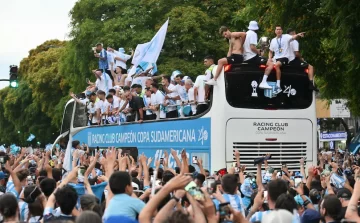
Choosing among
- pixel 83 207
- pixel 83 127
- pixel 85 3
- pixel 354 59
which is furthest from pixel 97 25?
pixel 83 207

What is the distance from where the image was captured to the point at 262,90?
725 inches

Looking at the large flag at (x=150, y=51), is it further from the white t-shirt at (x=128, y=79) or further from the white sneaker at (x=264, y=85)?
the white sneaker at (x=264, y=85)

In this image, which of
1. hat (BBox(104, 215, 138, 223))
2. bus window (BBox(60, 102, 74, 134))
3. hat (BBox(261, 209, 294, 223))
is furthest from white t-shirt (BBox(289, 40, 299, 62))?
hat (BBox(261, 209, 294, 223))

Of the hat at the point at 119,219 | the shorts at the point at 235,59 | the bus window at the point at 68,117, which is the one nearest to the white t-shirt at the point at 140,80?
the bus window at the point at 68,117

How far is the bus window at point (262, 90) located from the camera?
1814cm

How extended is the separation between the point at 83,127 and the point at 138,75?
116 inches

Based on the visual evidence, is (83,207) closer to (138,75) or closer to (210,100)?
(210,100)

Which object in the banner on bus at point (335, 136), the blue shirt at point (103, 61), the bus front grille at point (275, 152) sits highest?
the blue shirt at point (103, 61)

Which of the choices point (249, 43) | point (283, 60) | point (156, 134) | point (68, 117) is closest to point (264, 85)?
point (283, 60)

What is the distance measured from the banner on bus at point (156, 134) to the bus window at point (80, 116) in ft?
1.88

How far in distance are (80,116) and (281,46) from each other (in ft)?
32.9

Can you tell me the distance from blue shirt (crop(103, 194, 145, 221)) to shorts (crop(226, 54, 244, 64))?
10.6 m

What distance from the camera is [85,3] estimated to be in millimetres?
49656

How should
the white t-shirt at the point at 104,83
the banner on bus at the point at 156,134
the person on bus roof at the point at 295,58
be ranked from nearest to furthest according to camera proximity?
the person on bus roof at the point at 295,58
the banner on bus at the point at 156,134
the white t-shirt at the point at 104,83
